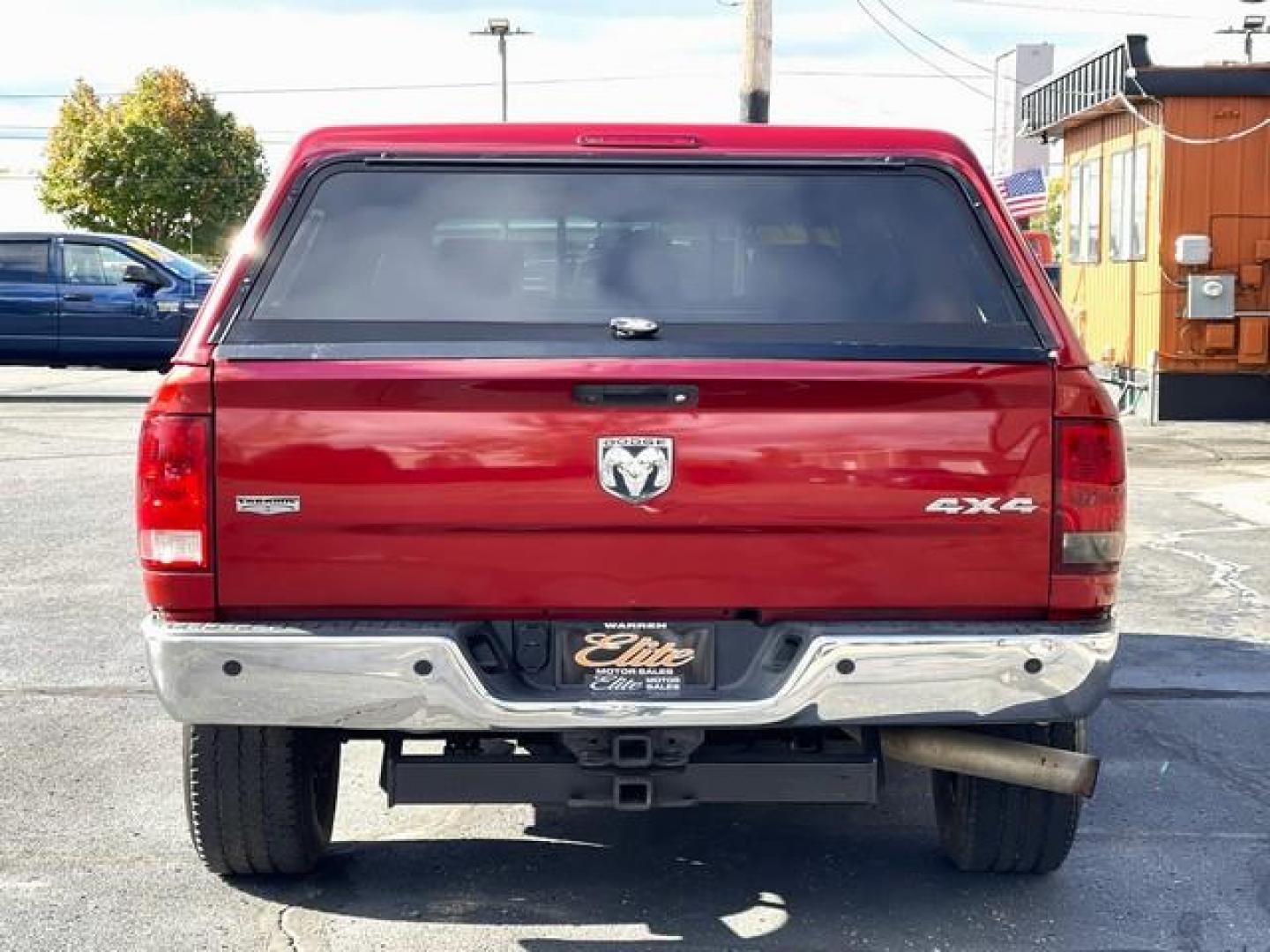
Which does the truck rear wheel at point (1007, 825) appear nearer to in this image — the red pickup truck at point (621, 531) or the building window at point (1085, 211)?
the red pickup truck at point (621, 531)

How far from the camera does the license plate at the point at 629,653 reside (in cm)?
434

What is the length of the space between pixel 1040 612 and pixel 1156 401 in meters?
14.9

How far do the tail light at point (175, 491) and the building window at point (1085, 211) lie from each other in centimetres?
1805

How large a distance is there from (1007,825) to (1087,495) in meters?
1.08

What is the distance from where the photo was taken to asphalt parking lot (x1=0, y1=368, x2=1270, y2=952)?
4.72m

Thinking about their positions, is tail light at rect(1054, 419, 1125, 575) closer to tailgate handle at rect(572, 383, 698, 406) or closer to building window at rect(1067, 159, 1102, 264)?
tailgate handle at rect(572, 383, 698, 406)

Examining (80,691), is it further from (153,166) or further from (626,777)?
(153,166)

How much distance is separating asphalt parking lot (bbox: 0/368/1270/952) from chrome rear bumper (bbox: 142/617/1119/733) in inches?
27.2

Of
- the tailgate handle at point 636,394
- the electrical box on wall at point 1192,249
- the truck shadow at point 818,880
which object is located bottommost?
the truck shadow at point 818,880

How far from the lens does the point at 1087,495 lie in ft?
14.2

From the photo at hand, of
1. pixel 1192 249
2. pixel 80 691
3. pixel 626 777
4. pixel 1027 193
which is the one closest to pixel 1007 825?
pixel 626 777

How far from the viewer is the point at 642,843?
548 centimetres

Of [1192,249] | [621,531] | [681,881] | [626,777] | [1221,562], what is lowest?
[681,881]

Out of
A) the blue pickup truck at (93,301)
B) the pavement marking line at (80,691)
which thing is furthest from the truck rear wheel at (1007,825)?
the blue pickup truck at (93,301)
